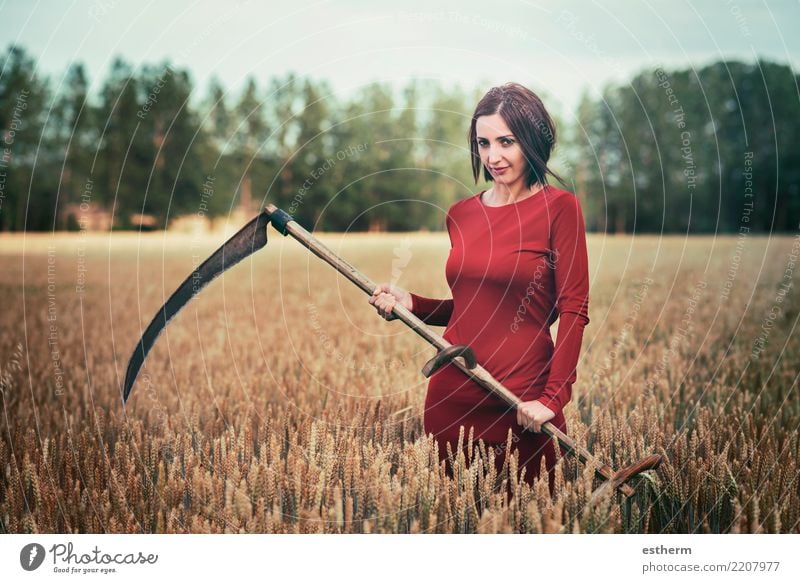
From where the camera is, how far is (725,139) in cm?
1722

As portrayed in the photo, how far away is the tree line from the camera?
18.6ft

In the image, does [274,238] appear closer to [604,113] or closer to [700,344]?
[604,113]

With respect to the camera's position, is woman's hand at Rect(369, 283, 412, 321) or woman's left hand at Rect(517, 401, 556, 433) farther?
woman's hand at Rect(369, 283, 412, 321)

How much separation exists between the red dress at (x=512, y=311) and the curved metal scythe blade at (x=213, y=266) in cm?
70

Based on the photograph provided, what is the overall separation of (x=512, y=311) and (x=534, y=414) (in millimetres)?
376

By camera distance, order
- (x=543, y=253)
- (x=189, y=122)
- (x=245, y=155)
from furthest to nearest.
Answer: (x=189, y=122) → (x=245, y=155) → (x=543, y=253)

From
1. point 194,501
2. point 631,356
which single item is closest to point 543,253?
point 194,501

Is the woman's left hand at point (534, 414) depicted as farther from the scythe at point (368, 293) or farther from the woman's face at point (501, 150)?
the woman's face at point (501, 150)

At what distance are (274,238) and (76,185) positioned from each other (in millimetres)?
12491
